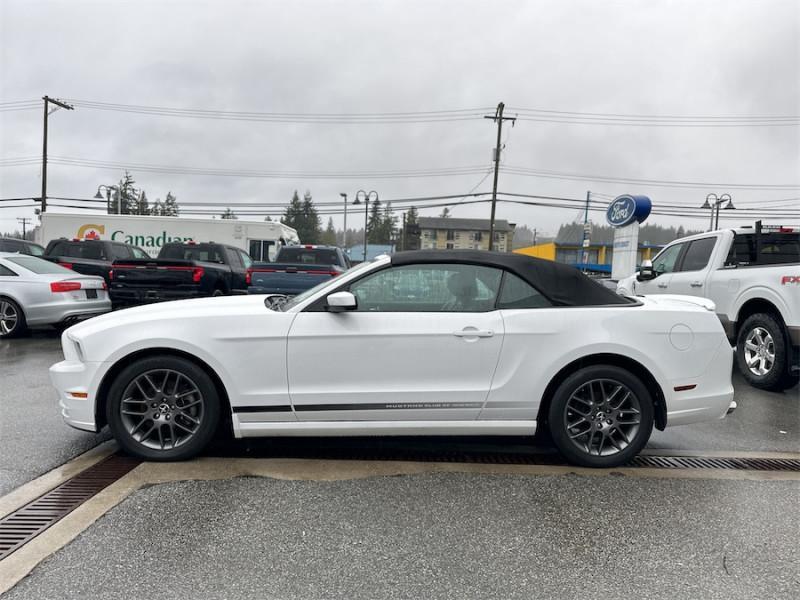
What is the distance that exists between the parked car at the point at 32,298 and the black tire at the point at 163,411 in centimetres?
636

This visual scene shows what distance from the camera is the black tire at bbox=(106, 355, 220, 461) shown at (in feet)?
11.5

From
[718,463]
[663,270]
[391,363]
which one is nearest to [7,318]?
[391,363]

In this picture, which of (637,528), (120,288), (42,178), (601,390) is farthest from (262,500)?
(42,178)

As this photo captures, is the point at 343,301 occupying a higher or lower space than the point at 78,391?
higher

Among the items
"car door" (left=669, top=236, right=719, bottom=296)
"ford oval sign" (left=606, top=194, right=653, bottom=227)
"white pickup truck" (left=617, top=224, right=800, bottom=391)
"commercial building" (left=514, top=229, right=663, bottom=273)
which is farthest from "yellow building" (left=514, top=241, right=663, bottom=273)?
"white pickup truck" (left=617, top=224, right=800, bottom=391)

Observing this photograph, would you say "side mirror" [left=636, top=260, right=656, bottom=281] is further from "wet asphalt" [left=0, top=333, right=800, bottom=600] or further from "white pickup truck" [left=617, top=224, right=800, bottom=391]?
"wet asphalt" [left=0, top=333, right=800, bottom=600]

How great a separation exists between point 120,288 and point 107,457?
7.91 metres

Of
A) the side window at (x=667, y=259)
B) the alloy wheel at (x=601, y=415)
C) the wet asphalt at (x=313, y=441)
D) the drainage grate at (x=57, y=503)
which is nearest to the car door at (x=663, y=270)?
the side window at (x=667, y=259)

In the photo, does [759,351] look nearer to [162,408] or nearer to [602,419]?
[602,419]

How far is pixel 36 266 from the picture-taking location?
357 inches

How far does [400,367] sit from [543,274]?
1.26 m

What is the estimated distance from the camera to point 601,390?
3631 millimetres

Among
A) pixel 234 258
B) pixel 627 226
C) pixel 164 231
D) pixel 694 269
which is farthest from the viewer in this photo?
pixel 164 231

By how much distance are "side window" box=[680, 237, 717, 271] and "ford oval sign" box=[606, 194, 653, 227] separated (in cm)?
817
